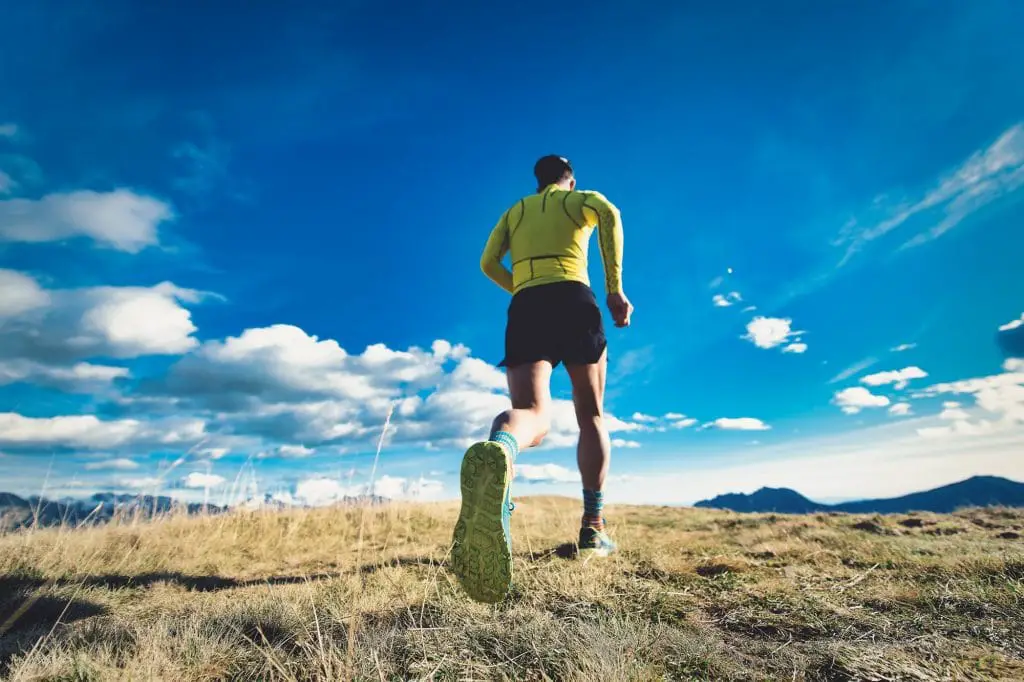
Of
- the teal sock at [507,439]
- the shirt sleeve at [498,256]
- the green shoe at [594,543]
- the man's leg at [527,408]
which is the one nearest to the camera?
the teal sock at [507,439]

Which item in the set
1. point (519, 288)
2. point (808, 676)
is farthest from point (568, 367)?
point (808, 676)

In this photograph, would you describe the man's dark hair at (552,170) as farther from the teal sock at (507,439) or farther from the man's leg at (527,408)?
the teal sock at (507,439)

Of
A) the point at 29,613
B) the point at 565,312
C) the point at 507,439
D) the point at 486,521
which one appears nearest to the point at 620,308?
the point at 565,312

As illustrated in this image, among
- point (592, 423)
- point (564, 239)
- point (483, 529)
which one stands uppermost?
point (564, 239)

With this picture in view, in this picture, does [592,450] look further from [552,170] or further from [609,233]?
[552,170]

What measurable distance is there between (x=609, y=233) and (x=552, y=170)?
818mm

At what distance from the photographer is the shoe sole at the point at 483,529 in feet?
6.17

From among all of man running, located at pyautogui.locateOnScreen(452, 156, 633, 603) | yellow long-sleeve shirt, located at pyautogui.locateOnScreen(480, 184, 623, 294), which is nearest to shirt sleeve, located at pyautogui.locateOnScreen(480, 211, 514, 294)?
man running, located at pyautogui.locateOnScreen(452, 156, 633, 603)

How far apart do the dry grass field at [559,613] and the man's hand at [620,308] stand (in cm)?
152

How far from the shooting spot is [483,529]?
1972 millimetres

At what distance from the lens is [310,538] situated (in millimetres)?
5707

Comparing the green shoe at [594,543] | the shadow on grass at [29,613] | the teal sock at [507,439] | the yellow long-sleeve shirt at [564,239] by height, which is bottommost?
the shadow on grass at [29,613]

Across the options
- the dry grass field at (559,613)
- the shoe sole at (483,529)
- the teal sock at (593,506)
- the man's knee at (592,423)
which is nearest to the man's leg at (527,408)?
the shoe sole at (483,529)

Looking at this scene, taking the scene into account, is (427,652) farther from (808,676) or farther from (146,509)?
(146,509)
